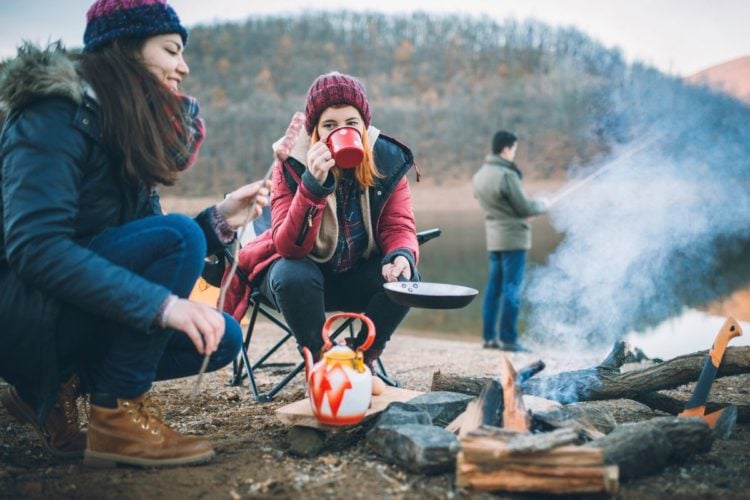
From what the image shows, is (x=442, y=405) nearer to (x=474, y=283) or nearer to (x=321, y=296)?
(x=321, y=296)

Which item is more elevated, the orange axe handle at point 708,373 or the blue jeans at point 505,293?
the orange axe handle at point 708,373

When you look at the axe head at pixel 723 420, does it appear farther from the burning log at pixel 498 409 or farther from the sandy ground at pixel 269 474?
the burning log at pixel 498 409

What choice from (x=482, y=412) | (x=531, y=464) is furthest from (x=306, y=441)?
(x=531, y=464)

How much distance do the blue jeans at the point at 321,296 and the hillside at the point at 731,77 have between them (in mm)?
3248

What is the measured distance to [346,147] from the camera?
7.74ft

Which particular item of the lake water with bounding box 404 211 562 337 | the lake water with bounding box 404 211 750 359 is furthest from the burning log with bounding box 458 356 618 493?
the lake water with bounding box 404 211 562 337

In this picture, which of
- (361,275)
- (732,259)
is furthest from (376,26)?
(361,275)

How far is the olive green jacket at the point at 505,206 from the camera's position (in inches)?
227

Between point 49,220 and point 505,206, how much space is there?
15.7 ft

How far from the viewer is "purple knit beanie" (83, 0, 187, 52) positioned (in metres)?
1.80

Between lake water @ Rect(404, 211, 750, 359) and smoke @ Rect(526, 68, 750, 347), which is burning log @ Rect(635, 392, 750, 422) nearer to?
smoke @ Rect(526, 68, 750, 347)

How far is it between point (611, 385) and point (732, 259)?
7.42 m

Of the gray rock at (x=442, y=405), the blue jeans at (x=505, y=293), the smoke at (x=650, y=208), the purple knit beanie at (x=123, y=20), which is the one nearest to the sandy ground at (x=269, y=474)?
the gray rock at (x=442, y=405)

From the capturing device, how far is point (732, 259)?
8656 millimetres
